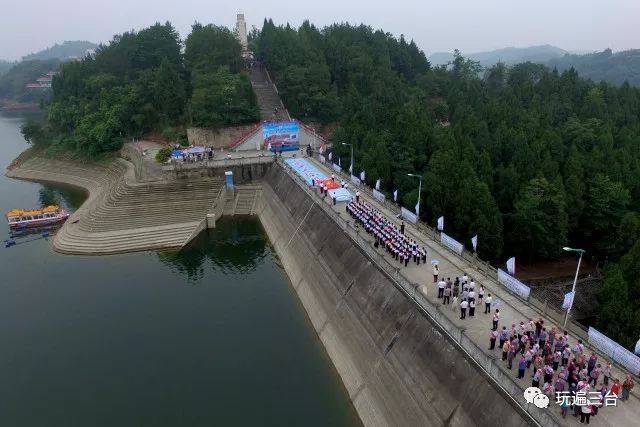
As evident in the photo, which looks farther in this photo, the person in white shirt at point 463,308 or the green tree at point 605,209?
the green tree at point 605,209

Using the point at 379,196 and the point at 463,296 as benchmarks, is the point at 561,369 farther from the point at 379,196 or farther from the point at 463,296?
the point at 379,196

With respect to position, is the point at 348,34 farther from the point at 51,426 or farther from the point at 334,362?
the point at 51,426

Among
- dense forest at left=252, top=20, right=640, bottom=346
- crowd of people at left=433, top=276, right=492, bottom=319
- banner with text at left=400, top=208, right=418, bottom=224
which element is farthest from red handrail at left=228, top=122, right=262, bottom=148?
crowd of people at left=433, top=276, right=492, bottom=319

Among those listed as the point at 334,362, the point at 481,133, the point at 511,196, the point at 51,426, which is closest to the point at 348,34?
the point at 481,133

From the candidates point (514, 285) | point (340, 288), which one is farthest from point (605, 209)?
point (340, 288)

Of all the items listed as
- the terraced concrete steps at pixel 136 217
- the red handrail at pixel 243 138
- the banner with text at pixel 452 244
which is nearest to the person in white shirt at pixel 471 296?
the banner with text at pixel 452 244

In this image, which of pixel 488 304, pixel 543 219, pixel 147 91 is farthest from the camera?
pixel 147 91

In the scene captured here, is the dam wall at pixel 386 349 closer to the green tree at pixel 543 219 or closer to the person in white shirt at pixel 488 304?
the person in white shirt at pixel 488 304

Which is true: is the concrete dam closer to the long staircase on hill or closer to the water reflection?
the water reflection
